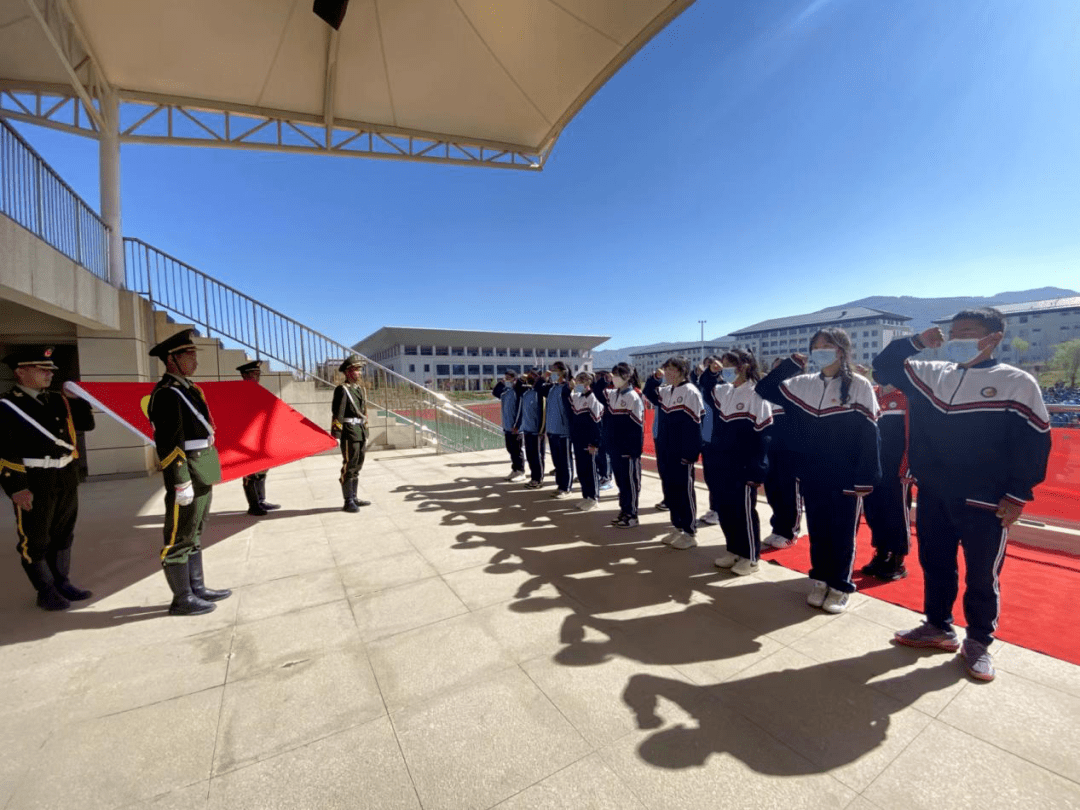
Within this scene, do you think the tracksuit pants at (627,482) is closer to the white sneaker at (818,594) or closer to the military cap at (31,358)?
the white sneaker at (818,594)

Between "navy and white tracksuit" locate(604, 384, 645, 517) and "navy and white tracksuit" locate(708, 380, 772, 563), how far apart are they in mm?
1355

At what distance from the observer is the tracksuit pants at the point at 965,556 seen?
2.50 meters

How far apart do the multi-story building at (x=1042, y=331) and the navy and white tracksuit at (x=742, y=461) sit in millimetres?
93947

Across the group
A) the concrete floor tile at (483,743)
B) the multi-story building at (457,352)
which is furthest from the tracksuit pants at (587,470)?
the multi-story building at (457,352)

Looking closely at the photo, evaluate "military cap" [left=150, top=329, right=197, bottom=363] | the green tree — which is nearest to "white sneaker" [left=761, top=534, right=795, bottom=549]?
"military cap" [left=150, top=329, right=197, bottom=363]

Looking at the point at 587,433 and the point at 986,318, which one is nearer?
the point at 986,318

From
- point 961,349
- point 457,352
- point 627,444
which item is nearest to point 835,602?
point 961,349

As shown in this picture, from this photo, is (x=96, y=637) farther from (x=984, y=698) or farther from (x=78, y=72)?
(x=78, y=72)

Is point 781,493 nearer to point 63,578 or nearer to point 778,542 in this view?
point 778,542

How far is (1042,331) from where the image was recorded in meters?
77.1

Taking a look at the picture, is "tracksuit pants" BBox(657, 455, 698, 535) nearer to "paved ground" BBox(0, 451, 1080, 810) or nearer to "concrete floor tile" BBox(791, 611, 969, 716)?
"paved ground" BBox(0, 451, 1080, 810)

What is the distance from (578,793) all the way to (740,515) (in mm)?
2731

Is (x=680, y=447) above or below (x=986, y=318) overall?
below

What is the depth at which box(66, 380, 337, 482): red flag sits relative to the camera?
4.27 metres
